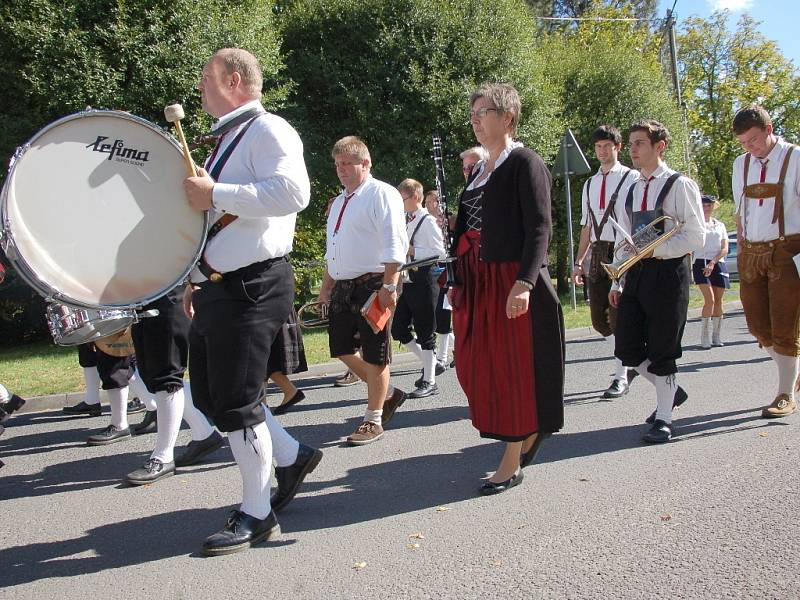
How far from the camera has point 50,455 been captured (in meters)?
5.81

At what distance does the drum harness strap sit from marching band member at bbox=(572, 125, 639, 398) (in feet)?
12.3

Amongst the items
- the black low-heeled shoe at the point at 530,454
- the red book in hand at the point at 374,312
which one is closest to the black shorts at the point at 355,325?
the red book in hand at the point at 374,312

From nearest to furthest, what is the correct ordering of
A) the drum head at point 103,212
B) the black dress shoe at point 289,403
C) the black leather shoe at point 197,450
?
the drum head at point 103,212 → the black leather shoe at point 197,450 → the black dress shoe at point 289,403

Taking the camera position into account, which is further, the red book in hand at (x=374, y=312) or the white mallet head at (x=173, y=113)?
the red book in hand at (x=374, y=312)

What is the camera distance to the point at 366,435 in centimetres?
576

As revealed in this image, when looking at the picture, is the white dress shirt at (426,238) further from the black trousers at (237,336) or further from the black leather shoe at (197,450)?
the black trousers at (237,336)

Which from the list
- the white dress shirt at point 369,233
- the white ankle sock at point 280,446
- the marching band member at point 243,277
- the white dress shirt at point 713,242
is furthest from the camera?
the white dress shirt at point 713,242

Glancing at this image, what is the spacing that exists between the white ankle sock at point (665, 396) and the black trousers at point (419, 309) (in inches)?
105

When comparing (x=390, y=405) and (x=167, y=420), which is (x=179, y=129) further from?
(x=390, y=405)

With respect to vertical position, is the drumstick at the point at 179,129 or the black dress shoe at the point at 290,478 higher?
the drumstick at the point at 179,129

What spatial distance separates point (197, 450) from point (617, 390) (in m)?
3.60

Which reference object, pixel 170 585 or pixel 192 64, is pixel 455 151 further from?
pixel 170 585

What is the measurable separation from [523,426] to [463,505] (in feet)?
1.70

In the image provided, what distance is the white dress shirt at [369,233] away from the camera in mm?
5555
